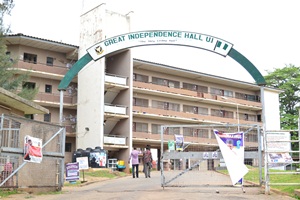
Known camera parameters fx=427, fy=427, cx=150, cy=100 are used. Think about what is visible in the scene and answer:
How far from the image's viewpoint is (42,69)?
40.1m

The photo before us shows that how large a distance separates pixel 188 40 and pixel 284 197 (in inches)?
296

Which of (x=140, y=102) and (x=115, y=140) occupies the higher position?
(x=140, y=102)

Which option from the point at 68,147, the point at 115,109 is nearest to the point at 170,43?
the point at 115,109

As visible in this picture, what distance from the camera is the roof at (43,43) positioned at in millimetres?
38875

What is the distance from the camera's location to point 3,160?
13.0 metres

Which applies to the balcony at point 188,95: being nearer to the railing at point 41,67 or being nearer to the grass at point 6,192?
the railing at point 41,67

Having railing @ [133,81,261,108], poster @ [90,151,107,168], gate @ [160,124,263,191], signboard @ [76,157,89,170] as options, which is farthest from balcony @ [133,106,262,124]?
gate @ [160,124,263,191]

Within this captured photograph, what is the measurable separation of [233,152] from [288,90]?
50.1 meters

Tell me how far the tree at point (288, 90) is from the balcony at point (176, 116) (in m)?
10.5

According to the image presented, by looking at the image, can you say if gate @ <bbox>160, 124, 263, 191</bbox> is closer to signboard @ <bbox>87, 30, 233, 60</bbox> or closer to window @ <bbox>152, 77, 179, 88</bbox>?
signboard @ <bbox>87, 30, 233, 60</bbox>

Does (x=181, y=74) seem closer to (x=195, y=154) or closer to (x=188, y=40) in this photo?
(x=188, y=40)

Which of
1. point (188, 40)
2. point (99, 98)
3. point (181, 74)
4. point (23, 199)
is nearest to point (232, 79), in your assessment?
point (181, 74)

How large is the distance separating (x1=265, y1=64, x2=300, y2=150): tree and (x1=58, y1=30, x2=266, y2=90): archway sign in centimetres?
4573

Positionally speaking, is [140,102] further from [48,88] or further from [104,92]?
[48,88]
